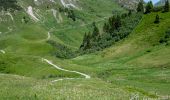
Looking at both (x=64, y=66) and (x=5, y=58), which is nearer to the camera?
(x=64, y=66)

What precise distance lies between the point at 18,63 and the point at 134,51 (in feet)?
121

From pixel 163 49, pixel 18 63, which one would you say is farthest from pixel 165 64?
pixel 18 63

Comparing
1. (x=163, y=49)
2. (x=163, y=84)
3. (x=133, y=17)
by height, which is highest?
(x=133, y=17)

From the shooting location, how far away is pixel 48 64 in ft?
356

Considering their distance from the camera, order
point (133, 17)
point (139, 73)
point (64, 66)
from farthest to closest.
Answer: point (133, 17)
point (64, 66)
point (139, 73)

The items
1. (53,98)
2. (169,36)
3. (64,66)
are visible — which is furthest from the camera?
(169,36)

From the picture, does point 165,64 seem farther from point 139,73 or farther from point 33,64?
point 33,64

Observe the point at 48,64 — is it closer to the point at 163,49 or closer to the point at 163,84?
the point at 163,49

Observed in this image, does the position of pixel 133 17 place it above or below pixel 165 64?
above

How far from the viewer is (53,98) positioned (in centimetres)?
2672

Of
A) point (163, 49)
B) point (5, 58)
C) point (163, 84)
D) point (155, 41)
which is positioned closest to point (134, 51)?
point (155, 41)

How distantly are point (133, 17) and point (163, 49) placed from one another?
2997 inches

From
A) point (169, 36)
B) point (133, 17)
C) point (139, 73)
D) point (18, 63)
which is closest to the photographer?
point (139, 73)

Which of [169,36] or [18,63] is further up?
[169,36]
